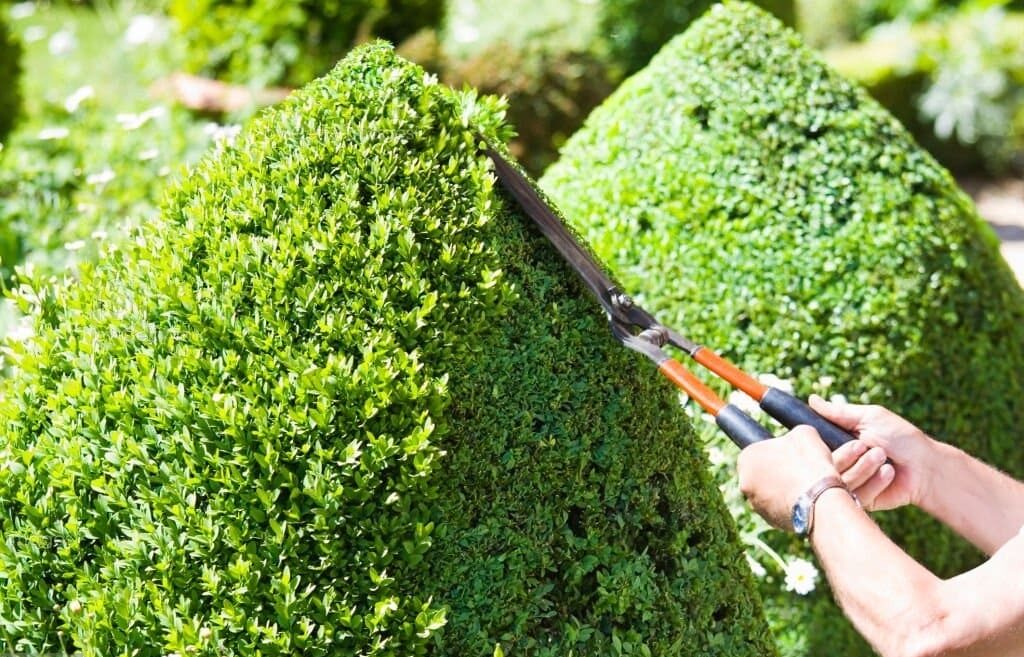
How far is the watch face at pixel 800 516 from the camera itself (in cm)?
185

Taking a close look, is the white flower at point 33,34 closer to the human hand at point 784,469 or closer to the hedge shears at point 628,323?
the hedge shears at point 628,323

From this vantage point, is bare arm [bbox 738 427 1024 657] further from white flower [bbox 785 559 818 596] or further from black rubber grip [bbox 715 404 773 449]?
white flower [bbox 785 559 818 596]

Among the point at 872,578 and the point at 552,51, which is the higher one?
the point at 872,578

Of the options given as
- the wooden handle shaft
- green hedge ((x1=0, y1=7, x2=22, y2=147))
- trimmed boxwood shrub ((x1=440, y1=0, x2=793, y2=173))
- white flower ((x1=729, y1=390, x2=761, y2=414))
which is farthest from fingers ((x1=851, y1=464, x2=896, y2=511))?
green hedge ((x1=0, y1=7, x2=22, y2=147))

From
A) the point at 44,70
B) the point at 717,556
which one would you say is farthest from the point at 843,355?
the point at 44,70

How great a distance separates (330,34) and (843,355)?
575 cm

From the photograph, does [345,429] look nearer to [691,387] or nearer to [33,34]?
[691,387]

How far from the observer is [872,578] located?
175 cm

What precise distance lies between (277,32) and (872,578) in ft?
22.8

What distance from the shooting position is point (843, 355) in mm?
3051

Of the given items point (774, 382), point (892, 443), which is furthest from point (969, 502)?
point (774, 382)

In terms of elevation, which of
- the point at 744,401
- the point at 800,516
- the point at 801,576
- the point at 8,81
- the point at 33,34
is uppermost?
the point at 800,516

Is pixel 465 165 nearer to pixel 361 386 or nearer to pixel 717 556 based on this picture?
pixel 361 386

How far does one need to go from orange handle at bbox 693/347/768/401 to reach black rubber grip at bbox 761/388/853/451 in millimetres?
27
